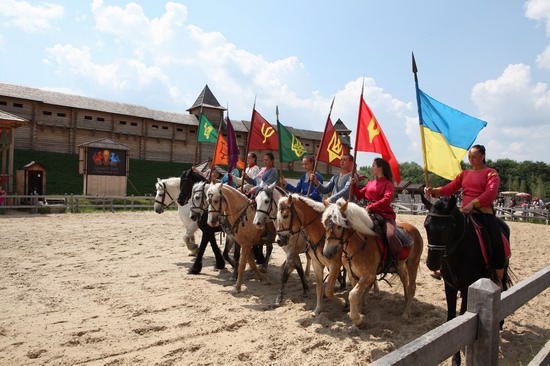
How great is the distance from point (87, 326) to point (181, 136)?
40.4 metres

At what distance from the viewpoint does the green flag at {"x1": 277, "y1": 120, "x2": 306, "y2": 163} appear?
8.15m

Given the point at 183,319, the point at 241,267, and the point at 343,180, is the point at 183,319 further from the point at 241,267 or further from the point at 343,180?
the point at 343,180

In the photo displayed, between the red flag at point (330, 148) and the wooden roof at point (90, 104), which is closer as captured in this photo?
the red flag at point (330, 148)

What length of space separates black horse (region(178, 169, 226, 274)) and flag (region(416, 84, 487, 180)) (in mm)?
5043

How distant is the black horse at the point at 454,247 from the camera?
13.7 ft

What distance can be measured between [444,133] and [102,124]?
40.2 metres

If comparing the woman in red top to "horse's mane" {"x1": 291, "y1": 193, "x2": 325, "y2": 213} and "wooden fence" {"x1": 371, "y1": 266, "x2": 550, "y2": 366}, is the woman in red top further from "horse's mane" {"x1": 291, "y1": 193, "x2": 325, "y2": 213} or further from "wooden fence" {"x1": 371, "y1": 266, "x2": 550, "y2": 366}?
"wooden fence" {"x1": 371, "y1": 266, "x2": 550, "y2": 366}

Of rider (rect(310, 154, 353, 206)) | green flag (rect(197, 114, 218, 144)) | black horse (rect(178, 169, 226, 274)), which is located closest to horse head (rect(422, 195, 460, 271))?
rider (rect(310, 154, 353, 206))

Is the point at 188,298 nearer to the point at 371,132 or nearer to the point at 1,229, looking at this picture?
the point at 371,132

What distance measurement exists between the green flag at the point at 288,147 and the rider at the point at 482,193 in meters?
3.76

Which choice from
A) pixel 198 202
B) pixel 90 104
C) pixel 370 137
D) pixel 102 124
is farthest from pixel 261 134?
pixel 90 104

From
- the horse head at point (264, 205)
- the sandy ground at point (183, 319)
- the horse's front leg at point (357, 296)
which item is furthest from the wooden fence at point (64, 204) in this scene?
the horse's front leg at point (357, 296)

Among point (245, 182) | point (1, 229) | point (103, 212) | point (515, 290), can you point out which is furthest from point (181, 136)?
point (515, 290)

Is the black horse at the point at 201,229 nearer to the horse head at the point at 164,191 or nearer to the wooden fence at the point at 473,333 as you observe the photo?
the horse head at the point at 164,191
